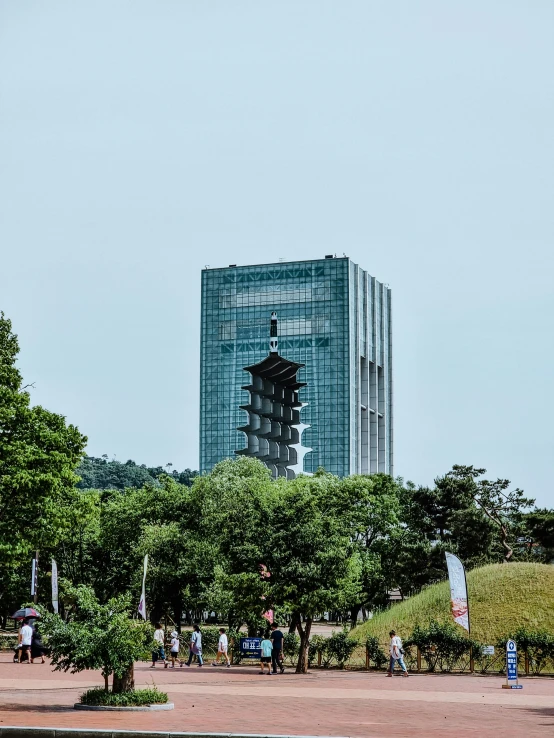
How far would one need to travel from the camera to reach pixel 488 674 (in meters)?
36.5

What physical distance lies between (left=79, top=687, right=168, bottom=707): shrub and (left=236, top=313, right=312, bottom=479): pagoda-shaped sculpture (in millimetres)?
123979

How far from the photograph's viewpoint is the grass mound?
42531mm

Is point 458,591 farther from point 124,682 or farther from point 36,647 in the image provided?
point 124,682

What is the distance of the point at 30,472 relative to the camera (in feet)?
118

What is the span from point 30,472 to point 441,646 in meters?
15.9

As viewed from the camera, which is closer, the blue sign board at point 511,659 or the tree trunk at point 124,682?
the tree trunk at point 124,682

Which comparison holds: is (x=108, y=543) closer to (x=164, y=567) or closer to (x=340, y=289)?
(x=164, y=567)

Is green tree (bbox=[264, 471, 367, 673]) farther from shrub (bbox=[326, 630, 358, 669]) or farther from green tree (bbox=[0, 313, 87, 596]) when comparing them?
green tree (bbox=[0, 313, 87, 596])

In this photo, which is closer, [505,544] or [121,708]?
[121,708]

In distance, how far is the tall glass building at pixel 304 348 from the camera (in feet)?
557

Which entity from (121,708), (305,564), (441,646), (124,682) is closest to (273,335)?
(441,646)

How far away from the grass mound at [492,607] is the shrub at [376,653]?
4345 millimetres

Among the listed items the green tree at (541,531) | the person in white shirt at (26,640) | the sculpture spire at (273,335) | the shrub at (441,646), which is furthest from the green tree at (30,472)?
the sculpture spire at (273,335)

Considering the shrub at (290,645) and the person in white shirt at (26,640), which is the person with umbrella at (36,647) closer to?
the person in white shirt at (26,640)
